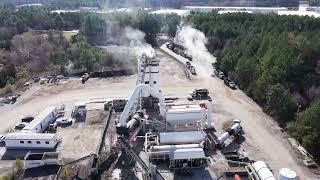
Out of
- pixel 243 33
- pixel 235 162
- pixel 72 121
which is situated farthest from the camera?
pixel 243 33

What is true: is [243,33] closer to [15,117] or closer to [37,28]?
[15,117]

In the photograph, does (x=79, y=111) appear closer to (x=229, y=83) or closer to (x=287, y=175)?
(x=229, y=83)

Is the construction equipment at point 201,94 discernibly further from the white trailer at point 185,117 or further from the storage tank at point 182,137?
the storage tank at point 182,137

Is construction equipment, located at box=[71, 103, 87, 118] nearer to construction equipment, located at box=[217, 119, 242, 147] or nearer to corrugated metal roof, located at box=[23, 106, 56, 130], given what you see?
corrugated metal roof, located at box=[23, 106, 56, 130]

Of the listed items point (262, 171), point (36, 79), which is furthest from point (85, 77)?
point (262, 171)

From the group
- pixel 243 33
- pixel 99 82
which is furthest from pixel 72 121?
pixel 243 33

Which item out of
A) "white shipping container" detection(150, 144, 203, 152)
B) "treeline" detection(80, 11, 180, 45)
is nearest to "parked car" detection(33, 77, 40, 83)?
"treeline" detection(80, 11, 180, 45)

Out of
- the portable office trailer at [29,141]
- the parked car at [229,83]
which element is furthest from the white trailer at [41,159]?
the parked car at [229,83]
